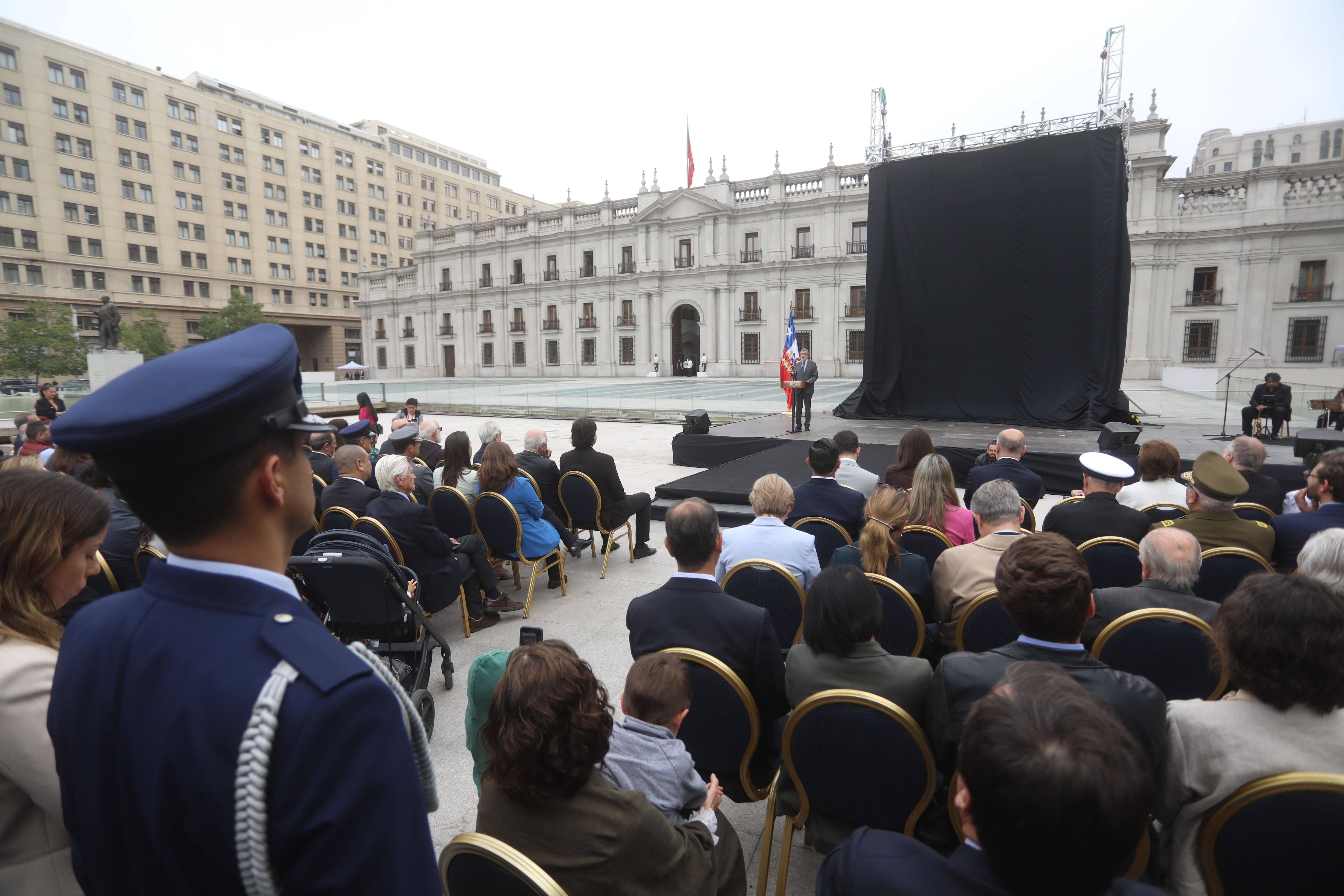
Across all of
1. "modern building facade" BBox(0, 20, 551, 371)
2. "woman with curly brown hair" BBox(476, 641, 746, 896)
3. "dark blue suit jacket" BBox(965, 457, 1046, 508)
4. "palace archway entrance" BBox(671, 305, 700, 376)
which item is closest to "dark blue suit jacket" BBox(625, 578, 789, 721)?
"woman with curly brown hair" BBox(476, 641, 746, 896)

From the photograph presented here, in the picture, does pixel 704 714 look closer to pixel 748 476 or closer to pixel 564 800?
pixel 564 800

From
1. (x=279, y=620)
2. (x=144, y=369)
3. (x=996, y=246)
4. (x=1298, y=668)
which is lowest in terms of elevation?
(x=1298, y=668)

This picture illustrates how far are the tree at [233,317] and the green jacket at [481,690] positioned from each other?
48722mm

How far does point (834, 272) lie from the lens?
3553 cm

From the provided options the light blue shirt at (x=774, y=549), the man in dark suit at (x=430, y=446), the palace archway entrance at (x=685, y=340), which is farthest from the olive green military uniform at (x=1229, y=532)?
the palace archway entrance at (x=685, y=340)

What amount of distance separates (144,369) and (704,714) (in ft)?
6.06

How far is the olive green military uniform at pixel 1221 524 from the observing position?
332cm

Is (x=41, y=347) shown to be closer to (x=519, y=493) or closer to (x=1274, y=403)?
(x=519, y=493)

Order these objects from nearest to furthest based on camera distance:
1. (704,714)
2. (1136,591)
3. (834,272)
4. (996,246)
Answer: (704,714) < (1136,591) < (996,246) < (834,272)

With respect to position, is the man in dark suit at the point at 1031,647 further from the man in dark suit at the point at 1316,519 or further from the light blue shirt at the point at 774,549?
the man in dark suit at the point at 1316,519

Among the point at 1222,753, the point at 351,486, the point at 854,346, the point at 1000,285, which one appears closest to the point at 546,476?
the point at 351,486

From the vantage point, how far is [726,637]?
2363 mm

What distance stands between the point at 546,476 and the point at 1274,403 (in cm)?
1301

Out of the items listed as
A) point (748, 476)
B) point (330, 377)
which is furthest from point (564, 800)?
point (330, 377)
